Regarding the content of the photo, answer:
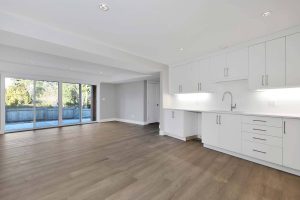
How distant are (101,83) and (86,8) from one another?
692cm

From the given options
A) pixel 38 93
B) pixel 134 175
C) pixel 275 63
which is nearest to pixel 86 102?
pixel 38 93

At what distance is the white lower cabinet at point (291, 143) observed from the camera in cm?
253

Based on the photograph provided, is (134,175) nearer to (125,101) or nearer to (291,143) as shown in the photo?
(291,143)

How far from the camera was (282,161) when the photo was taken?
268 cm

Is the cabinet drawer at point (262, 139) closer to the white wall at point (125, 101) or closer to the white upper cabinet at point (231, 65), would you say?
the white upper cabinet at point (231, 65)

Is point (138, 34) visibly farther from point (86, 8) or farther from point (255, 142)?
point (255, 142)

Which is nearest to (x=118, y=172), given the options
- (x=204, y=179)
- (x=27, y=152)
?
(x=204, y=179)

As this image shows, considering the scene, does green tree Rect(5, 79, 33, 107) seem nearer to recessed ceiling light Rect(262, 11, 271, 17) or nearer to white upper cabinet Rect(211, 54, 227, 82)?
white upper cabinet Rect(211, 54, 227, 82)

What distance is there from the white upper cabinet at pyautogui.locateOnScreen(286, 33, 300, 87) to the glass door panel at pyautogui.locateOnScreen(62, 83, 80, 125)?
817 centimetres

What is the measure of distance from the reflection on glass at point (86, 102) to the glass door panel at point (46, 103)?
1.39 meters

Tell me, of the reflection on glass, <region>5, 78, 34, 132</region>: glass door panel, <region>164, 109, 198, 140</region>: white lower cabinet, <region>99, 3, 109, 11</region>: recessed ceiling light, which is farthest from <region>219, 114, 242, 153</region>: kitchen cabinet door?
<region>5, 78, 34, 132</region>: glass door panel

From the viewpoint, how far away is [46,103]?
6828 mm

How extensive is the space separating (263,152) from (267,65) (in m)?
1.75

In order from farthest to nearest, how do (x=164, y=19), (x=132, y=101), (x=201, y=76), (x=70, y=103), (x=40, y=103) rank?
(x=132, y=101) < (x=70, y=103) < (x=40, y=103) < (x=201, y=76) < (x=164, y=19)
